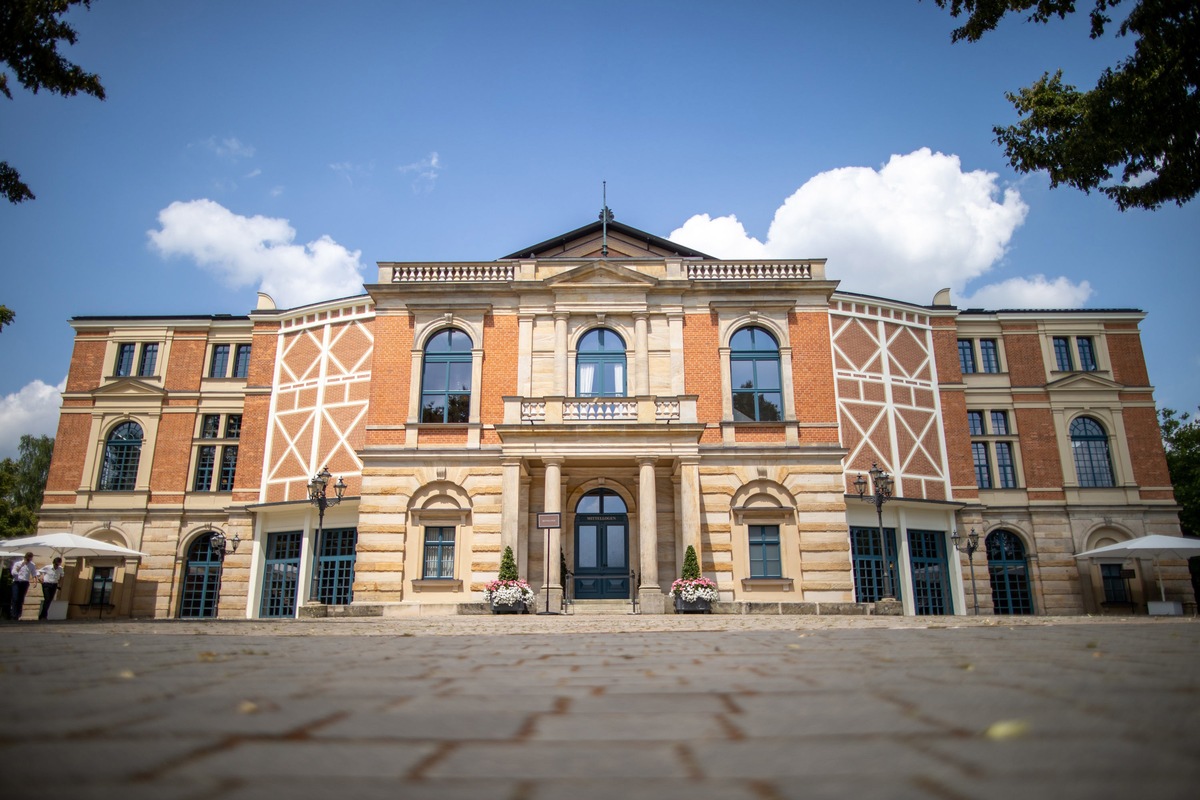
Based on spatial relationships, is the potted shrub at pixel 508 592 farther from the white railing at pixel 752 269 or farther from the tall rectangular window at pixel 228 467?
the tall rectangular window at pixel 228 467

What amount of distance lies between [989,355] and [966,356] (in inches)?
39.9

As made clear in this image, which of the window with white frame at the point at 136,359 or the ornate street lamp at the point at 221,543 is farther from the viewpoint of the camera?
the window with white frame at the point at 136,359

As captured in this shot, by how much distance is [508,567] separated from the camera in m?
19.2

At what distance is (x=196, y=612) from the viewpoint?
28781mm

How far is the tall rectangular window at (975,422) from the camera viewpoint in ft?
100

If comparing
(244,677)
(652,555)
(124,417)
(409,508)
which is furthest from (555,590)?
(124,417)

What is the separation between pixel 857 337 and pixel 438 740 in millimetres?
28193

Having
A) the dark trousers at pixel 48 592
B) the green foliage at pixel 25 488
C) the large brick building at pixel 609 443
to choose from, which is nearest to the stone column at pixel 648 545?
the large brick building at pixel 609 443

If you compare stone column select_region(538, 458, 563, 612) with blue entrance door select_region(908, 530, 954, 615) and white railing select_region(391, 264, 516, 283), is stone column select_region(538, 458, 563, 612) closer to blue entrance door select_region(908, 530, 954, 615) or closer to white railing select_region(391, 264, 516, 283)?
white railing select_region(391, 264, 516, 283)

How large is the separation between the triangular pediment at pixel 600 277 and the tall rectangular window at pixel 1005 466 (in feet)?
57.9

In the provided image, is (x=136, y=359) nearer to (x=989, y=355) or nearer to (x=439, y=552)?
(x=439, y=552)

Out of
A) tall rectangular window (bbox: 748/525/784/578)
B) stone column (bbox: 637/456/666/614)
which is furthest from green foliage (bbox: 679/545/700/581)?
tall rectangular window (bbox: 748/525/784/578)

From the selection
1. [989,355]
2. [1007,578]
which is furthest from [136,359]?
[1007,578]

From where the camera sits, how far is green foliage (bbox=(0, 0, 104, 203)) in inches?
434
